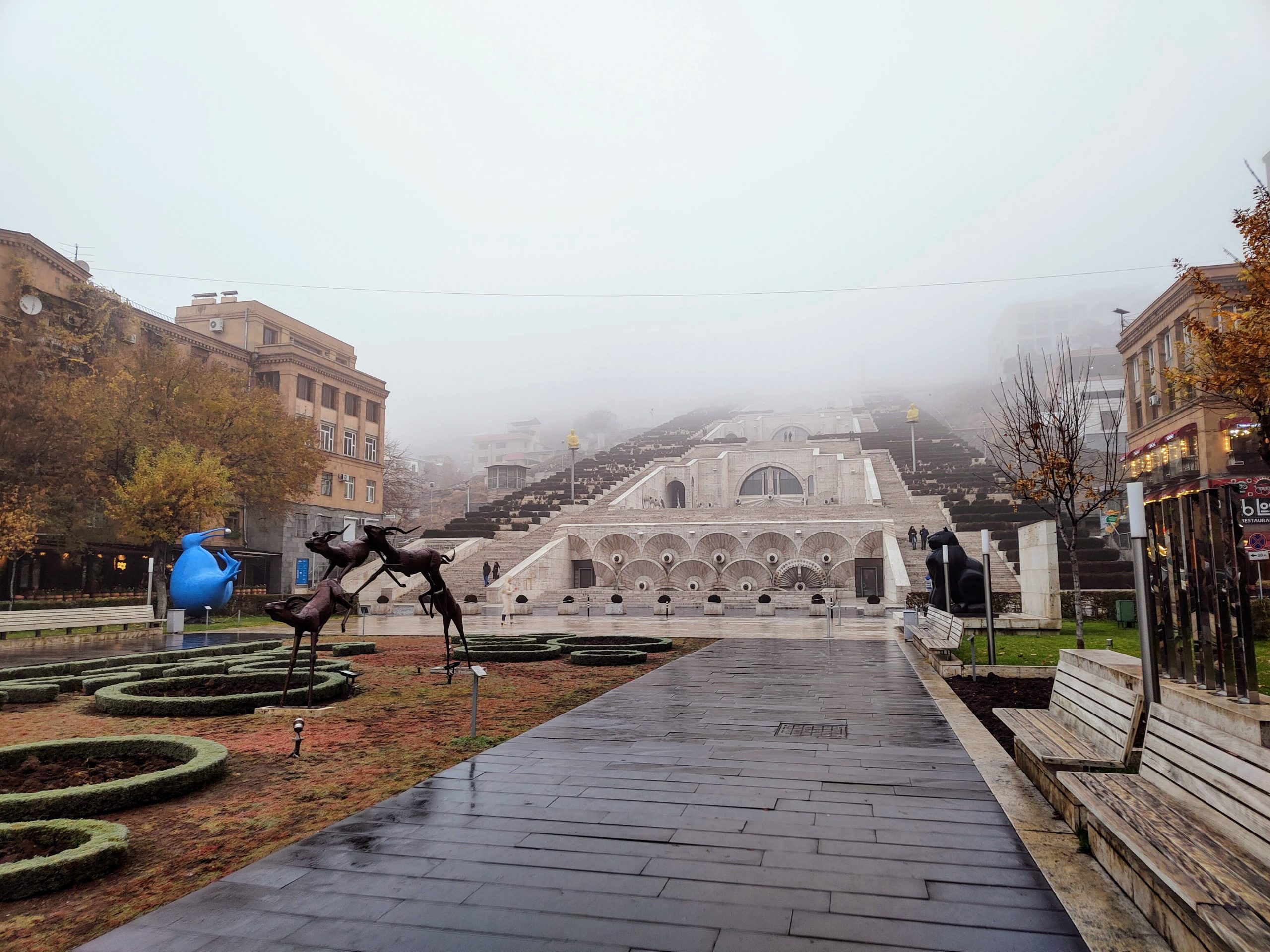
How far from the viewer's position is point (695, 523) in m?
33.7

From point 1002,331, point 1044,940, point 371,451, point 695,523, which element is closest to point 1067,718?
point 1044,940

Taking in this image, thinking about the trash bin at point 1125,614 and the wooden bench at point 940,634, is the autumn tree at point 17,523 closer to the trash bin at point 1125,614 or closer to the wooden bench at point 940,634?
the wooden bench at point 940,634

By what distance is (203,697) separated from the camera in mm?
9461

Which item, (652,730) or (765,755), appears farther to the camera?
(652,730)

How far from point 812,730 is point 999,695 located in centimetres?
325

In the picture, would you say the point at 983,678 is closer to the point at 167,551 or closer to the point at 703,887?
the point at 703,887

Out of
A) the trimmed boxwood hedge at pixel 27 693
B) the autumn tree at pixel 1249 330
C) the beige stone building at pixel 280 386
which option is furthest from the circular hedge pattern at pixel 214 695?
the beige stone building at pixel 280 386

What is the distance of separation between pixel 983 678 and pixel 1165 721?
6.79m

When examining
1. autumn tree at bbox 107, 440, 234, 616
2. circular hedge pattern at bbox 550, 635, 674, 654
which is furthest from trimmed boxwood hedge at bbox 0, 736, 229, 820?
autumn tree at bbox 107, 440, 234, 616

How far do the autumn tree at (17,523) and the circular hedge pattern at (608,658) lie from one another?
18.4 m

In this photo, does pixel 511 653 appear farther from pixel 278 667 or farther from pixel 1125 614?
pixel 1125 614

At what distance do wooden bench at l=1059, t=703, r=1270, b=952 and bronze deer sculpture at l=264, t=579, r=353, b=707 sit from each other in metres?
7.85

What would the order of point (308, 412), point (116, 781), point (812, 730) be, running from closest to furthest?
point (116, 781)
point (812, 730)
point (308, 412)

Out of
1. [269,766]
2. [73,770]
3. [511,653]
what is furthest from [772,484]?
[73,770]
